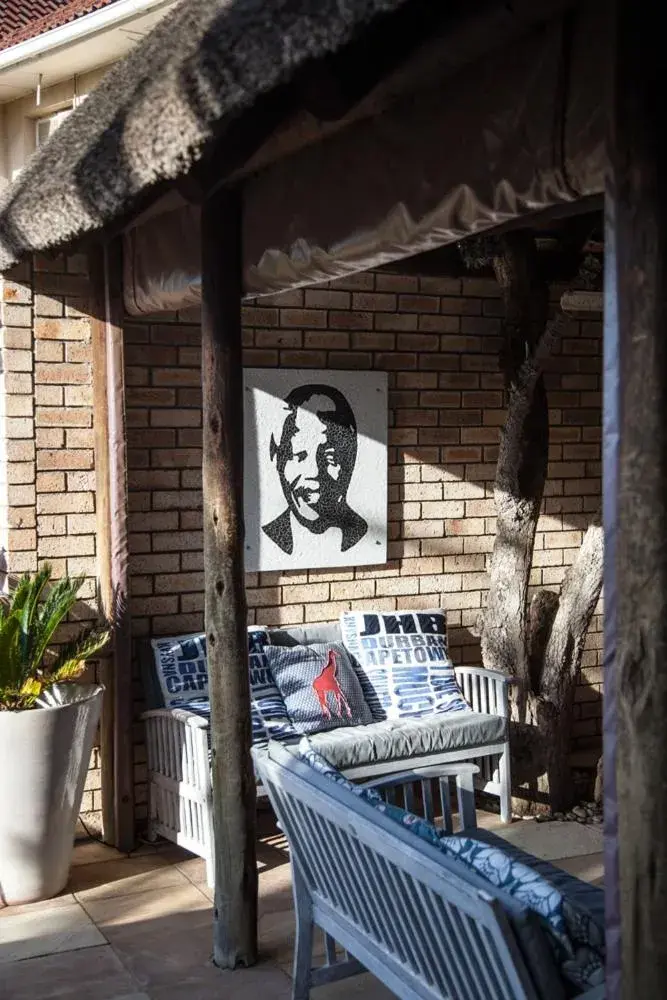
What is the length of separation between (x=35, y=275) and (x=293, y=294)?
125 centimetres

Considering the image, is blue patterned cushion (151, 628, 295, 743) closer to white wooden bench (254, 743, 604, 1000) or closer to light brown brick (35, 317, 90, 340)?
light brown brick (35, 317, 90, 340)

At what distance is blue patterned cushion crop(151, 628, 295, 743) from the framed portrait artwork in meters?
0.54

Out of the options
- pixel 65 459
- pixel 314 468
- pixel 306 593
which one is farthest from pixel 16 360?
pixel 306 593

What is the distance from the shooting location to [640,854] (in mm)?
2037

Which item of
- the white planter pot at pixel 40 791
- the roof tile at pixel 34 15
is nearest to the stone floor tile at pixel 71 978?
the white planter pot at pixel 40 791

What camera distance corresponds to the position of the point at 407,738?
500cm

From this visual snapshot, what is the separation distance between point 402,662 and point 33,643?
180cm

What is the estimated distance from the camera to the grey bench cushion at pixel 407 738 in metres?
4.84

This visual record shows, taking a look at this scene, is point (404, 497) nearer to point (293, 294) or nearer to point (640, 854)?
point (293, 294)

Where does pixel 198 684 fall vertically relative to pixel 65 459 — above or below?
below

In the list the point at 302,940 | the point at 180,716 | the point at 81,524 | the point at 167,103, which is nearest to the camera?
the point at 167,103

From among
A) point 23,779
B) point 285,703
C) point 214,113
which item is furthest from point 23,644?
point 214,113

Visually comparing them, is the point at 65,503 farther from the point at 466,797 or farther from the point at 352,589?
the point at 466,797

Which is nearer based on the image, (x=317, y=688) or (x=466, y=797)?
(x=466, y=797)
